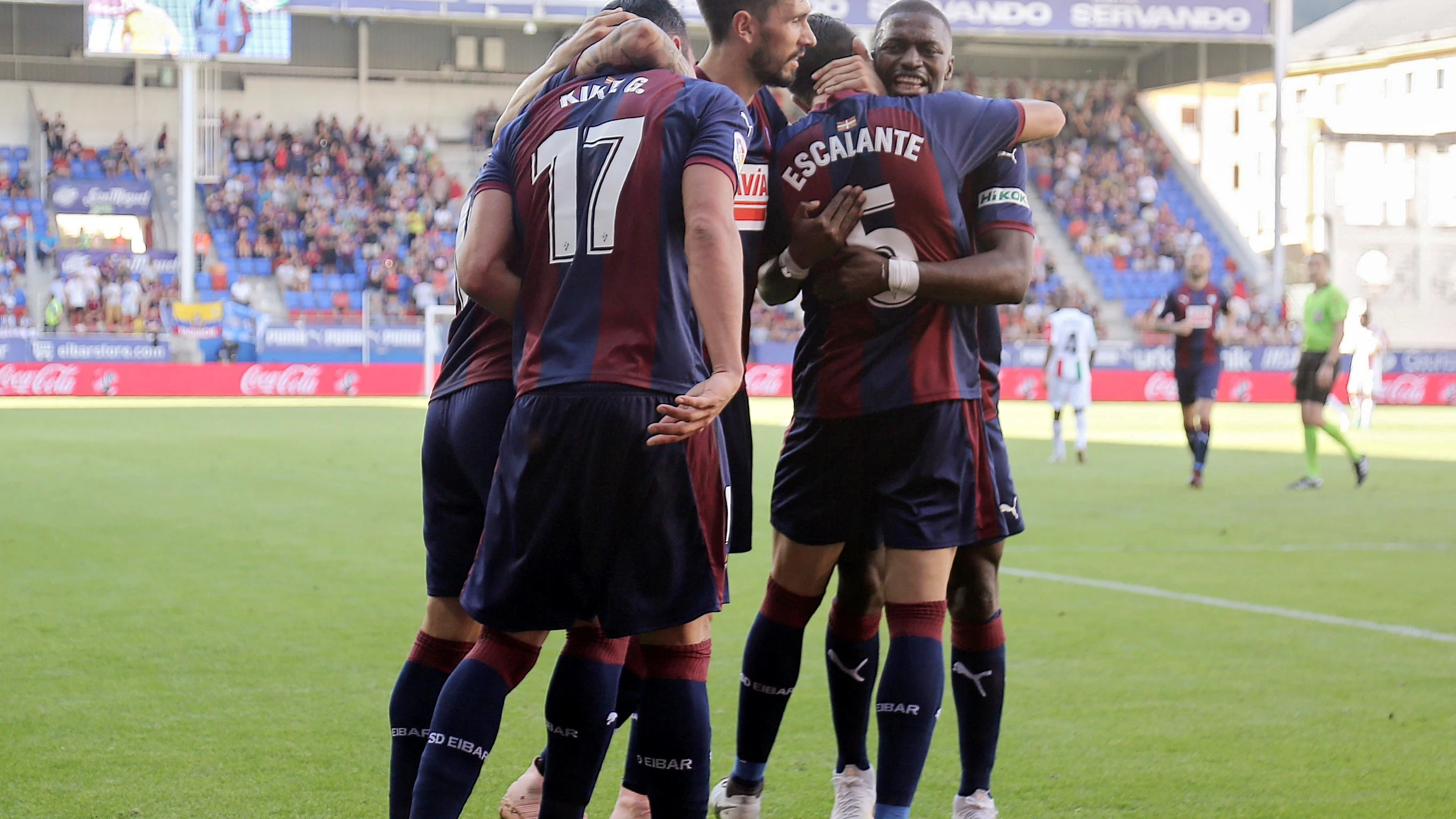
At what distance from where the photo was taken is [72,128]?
117 ft

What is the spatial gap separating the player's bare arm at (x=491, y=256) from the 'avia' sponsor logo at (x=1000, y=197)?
3.78ft

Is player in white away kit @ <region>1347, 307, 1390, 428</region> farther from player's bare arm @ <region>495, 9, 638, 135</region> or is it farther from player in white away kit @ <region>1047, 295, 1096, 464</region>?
player's bare arm @ <region>495, 9, 638, 135</region>

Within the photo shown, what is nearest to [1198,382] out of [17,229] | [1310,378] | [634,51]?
[1310,378]

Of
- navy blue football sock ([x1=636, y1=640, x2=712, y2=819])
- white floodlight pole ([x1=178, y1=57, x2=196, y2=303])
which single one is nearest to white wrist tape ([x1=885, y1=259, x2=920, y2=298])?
navy blue football sock ([x1=636, y1=640, x2=712, y2=819])

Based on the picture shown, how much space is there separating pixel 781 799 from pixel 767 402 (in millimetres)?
22769

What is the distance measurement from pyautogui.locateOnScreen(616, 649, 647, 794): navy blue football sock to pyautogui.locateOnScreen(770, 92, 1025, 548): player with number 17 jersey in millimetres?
533

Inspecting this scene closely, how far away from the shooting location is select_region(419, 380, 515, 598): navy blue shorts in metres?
3.26

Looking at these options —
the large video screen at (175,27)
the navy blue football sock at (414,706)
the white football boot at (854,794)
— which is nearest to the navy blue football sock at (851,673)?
the white football boot at (854,794)

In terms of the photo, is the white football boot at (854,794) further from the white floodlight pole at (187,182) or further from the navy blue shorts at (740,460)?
the white floodlight pole at (187,182)

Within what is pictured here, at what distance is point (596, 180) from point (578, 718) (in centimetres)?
106

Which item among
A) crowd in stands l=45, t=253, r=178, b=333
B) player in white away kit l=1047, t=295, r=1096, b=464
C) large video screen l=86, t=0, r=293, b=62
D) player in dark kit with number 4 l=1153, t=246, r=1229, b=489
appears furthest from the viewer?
large video screen l=86, t=0, r=293, b=62

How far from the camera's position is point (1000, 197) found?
361 cm

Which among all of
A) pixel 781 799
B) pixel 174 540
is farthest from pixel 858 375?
pixel 174 540

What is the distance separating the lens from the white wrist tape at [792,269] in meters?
3.59
